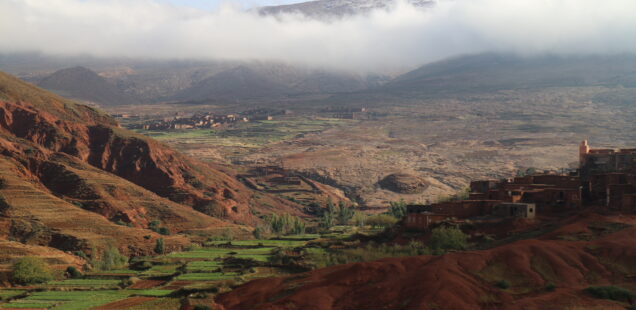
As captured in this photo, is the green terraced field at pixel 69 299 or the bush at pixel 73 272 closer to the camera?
the green terraced field at pixel 69 299

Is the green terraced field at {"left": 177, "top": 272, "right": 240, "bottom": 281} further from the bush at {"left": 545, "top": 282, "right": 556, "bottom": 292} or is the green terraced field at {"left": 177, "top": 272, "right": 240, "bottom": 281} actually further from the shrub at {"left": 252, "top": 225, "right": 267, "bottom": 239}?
the shrub at {"left": 252, "top": 225, "right": 267, "bottom": 239}

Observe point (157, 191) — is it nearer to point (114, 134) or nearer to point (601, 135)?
point (114, 134)

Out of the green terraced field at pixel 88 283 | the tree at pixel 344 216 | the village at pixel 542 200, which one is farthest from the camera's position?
the tree at pixel 344 216

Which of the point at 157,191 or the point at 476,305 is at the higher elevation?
the point at 476,305

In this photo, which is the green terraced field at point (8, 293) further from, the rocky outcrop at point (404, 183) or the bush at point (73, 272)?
the rocky outcrop at point (404, 183)

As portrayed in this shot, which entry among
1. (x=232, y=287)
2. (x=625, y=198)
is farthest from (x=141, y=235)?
(x=625, y=198)

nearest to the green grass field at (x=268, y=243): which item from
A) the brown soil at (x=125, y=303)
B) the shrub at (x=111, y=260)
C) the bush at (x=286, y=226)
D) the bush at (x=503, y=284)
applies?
the shrub at (x=111, y=260)
